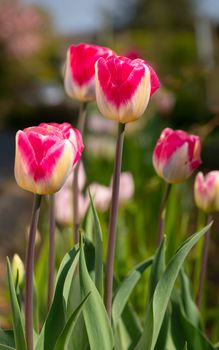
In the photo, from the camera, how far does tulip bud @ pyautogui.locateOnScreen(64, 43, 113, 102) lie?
1234 mm

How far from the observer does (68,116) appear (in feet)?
38.1

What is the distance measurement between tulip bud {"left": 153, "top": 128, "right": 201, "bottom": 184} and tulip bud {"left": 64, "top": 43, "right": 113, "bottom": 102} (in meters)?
0.18

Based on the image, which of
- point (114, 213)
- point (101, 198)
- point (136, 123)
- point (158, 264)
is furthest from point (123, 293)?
point (136, 123)

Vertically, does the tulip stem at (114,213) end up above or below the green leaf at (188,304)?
above

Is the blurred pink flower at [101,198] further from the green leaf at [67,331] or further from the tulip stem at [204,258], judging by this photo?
the green leaf at [67,331]

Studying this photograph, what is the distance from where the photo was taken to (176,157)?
117 centimetres

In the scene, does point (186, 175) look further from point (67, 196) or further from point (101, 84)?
point (67, 196)

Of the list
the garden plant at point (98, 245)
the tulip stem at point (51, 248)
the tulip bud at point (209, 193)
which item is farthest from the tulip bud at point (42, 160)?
the tulip bud at point (209, 193)

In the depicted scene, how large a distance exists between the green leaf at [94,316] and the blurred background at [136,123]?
0.59 meters

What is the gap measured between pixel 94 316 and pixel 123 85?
14.3 inches

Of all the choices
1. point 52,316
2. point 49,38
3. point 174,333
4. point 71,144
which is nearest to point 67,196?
point 174,333

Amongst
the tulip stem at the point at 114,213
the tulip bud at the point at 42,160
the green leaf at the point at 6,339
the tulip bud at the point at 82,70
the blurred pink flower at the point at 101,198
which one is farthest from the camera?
the blurred pink flower at the point at 101,198

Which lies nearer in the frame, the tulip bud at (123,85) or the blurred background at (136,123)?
the tulip bud at (123,85)

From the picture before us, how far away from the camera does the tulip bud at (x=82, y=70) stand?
4.05ft
